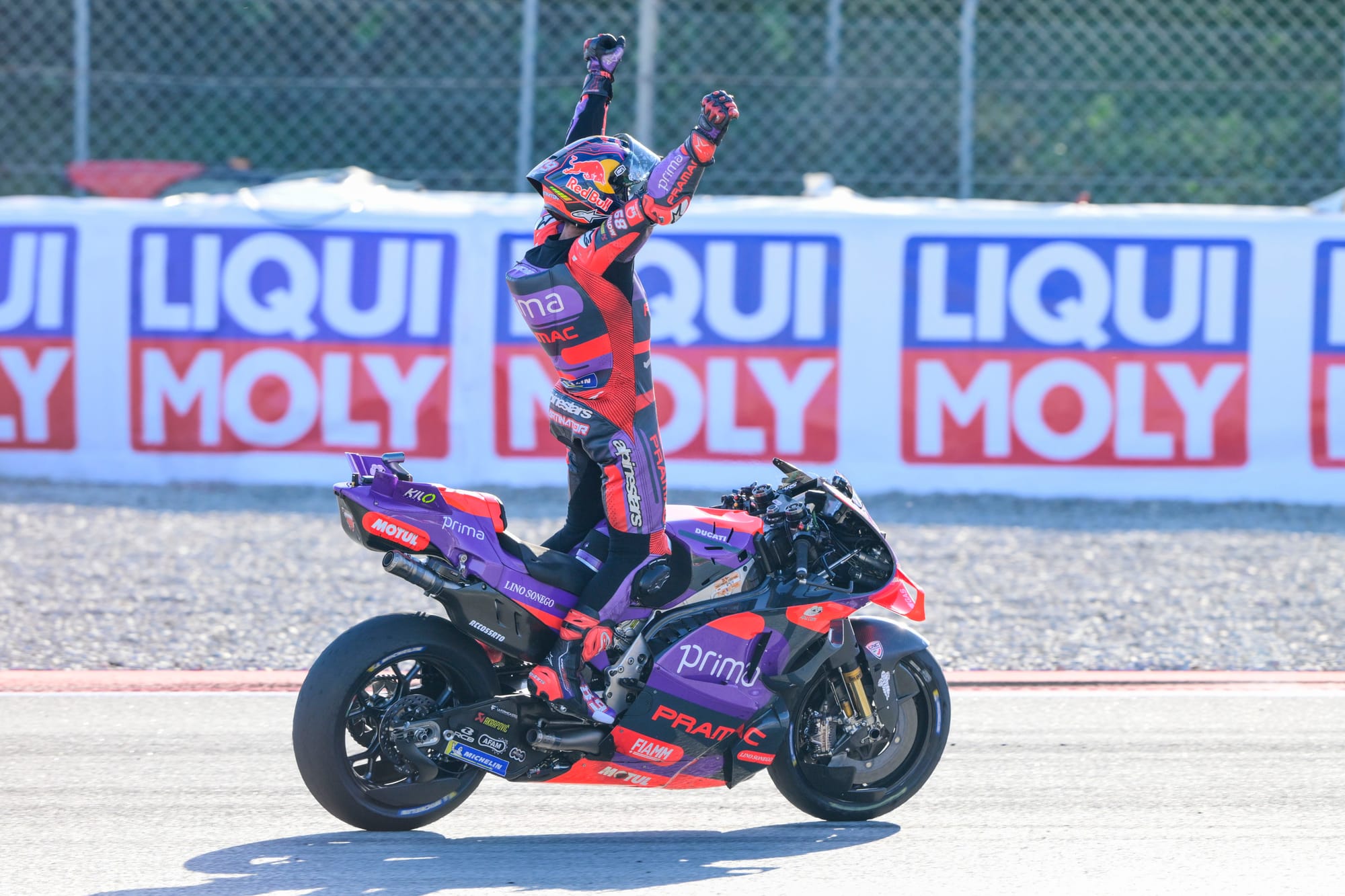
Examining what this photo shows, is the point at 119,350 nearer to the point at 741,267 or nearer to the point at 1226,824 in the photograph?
the point at 741,267

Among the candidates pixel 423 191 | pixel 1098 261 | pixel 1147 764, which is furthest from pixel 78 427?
pixel 1147 764

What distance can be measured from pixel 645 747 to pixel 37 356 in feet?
21.7

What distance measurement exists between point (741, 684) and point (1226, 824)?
1.46 metres

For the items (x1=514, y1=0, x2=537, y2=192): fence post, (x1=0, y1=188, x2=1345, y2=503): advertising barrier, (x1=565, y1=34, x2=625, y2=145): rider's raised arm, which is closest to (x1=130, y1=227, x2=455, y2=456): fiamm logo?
(x1=0, y1=188, x2=1345, y2=503): advertising barrier

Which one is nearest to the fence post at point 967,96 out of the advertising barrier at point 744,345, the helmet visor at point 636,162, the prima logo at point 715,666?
the advertising barrier at point 744,345

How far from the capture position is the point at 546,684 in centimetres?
459

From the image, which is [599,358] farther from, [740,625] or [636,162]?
[740,625]

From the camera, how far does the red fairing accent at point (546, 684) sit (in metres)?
4.59

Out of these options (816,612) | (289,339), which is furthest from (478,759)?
(289,339)

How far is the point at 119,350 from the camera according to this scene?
32.8ft

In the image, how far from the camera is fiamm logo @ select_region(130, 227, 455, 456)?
9.91 m

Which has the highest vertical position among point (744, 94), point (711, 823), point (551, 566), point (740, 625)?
point (744, 94)

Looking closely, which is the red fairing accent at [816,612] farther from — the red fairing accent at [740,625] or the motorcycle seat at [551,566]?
the motorcycle seat at [551,566]

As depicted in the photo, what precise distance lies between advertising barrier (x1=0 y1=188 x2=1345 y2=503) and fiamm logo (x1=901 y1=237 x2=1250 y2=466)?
0.02 meters
